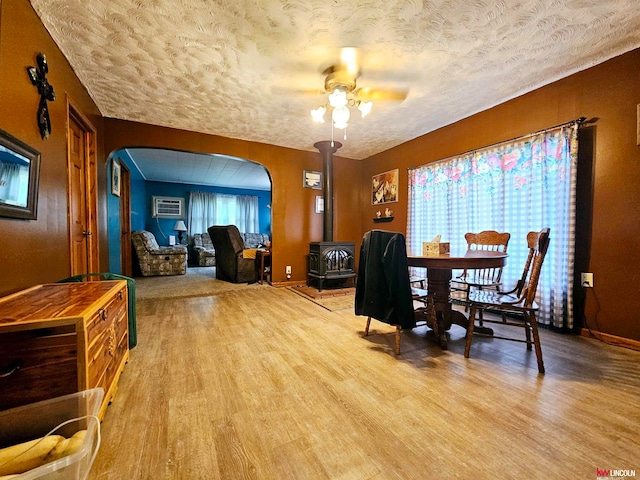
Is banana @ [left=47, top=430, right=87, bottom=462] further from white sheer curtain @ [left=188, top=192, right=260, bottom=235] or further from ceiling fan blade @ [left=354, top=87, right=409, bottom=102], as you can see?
white sheer curtain @ [left=188, top=192, right=260, bottom=235]

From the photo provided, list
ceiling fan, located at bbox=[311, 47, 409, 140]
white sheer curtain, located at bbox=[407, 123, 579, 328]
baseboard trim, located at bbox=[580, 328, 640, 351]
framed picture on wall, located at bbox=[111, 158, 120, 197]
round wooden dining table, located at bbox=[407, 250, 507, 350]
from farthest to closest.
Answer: framed picture on wall, located at bbox=[111, 158, 120, 197] < white sheer curtain, located at bbox=[407, 123, 579, 328] < ceiling fan, located at bbox=[311, 47, 409, 140] < baseboard trim, located at bbox=[580, 328, 640, 351] < round wooden dining table, located at bbox=[407, 250, 507, 350]

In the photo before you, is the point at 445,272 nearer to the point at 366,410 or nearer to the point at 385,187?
the point at 366,410

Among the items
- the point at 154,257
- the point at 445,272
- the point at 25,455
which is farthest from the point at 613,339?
the point at 154,257

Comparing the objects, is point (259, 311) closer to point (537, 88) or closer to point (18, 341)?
point (18, 341)

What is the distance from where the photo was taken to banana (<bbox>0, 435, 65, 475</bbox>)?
74 cm

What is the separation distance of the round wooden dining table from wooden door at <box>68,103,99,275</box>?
3.02m

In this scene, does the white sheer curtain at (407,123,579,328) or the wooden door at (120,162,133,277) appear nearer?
the white sheer curtain at (407,123,579,328)

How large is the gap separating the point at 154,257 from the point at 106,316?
4651 mm

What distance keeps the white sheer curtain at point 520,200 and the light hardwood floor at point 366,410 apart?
24.2 inches

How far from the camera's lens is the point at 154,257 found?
5.25 metres

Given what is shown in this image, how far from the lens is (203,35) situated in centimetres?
186

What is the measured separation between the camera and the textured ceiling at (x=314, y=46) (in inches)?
64.2

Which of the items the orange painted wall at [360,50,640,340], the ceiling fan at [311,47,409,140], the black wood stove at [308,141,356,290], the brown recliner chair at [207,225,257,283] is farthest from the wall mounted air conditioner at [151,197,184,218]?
the orange painted wall at [360,50,640,340]

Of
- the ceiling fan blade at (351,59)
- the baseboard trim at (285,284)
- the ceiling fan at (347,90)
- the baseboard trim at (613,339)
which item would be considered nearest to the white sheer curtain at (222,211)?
A: the baseboard trim at (285,284)
